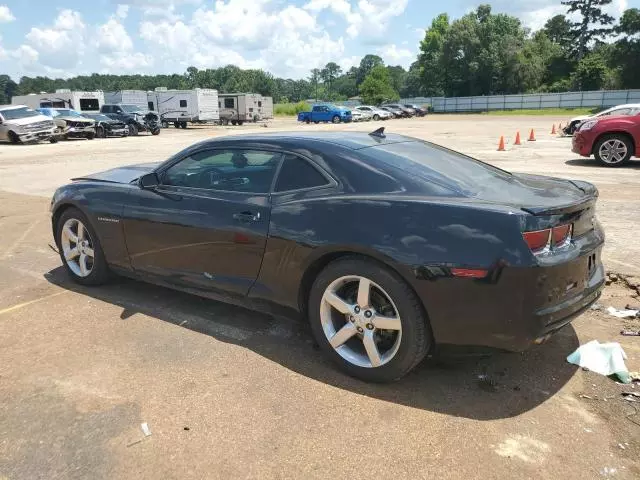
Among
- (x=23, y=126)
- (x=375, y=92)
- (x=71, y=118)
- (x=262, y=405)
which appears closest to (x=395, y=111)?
(x=71, y=118)

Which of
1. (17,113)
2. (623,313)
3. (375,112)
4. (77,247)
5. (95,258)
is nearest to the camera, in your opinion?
(623,313)

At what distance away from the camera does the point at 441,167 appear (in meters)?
3.54

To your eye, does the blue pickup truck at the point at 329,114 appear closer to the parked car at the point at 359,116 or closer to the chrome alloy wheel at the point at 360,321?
the parked car at the point at 359,116

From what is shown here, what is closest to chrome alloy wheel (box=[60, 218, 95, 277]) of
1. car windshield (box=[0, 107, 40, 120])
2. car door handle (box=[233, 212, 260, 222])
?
car door handle (box=[233, 212, 260, 222])

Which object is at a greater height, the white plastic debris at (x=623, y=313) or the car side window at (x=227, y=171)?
the car side window at (x=227, y=171)

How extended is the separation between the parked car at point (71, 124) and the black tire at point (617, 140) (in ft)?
82.3

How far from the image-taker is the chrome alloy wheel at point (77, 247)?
4852 mm

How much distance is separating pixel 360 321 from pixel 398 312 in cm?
28

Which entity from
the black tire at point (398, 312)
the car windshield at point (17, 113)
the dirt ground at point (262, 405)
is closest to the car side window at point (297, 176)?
the black tire at point (398, 312)

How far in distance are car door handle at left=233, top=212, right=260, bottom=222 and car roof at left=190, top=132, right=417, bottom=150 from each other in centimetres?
55

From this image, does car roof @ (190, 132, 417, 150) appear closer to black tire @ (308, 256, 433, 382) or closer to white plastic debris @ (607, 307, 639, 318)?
black tire @ (308, 256, 433, 382)

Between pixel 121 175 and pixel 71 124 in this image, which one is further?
pixel 71 124

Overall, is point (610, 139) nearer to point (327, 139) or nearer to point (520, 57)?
point (327, 139)

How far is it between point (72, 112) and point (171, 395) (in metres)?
30.3
